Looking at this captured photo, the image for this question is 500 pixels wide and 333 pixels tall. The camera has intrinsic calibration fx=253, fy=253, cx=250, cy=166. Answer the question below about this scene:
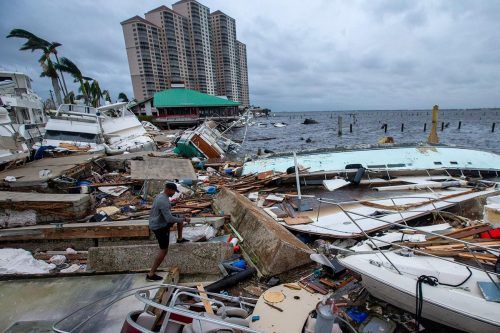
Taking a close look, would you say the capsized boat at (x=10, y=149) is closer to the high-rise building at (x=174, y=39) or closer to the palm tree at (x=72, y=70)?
the palm tree at (x=72, y=70)

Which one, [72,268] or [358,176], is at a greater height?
[358,176]

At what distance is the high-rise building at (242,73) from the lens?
126250 mm

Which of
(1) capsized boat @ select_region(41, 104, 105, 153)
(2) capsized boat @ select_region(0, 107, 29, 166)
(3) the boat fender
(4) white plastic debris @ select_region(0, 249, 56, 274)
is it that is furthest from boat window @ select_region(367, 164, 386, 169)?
(2) capsized boat @ select_region(0, 107, 29, 166)

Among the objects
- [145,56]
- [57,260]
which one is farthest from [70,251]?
[145,56]

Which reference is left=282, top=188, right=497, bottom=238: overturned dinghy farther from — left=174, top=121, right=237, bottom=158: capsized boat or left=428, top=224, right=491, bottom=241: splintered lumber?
left=174, top=121, right=237, bottom=158: capsized boat

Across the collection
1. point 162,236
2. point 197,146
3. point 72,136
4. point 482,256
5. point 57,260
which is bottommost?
point 57,260

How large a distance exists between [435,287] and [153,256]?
5374 mm

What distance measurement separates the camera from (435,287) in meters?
3.91

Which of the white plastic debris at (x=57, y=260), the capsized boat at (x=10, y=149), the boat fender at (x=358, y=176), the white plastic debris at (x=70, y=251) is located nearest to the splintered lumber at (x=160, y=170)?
the white plastic debris at (x=70, y=251)

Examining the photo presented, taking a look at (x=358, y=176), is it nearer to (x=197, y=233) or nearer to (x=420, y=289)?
(x=197, y=233)

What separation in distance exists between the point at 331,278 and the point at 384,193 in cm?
688

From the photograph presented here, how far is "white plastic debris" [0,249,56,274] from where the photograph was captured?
18.2 feet

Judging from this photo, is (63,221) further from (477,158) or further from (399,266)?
(477,158)

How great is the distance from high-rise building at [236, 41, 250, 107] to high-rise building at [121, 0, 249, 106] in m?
4.05
